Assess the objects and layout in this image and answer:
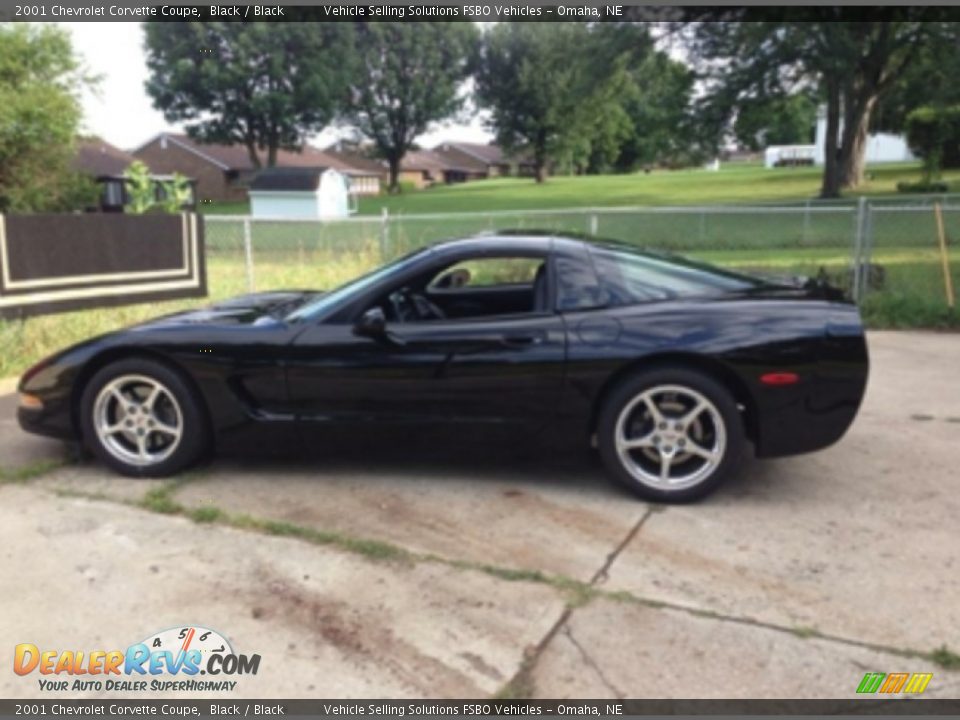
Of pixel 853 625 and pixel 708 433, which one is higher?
pixel 708 433

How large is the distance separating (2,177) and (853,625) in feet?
69.3

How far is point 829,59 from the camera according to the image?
2797cm

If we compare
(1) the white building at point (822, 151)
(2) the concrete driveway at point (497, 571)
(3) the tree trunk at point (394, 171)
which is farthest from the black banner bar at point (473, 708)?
(3) the tree trunk at point (394, 171)

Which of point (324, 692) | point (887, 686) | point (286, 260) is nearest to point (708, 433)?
point (887, 686)

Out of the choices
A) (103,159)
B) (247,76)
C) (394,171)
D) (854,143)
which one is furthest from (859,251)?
(394,171)

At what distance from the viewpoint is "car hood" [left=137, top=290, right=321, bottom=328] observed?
4.17 m

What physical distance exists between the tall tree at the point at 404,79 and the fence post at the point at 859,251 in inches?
2221

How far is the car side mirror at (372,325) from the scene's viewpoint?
3.77 meters

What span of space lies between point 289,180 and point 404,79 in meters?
22.6

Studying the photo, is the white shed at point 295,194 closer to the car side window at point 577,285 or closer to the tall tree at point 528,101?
the tall tree at point 528,101

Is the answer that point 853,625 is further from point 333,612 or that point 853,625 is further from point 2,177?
point 2,177

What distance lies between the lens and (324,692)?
93.7 inches

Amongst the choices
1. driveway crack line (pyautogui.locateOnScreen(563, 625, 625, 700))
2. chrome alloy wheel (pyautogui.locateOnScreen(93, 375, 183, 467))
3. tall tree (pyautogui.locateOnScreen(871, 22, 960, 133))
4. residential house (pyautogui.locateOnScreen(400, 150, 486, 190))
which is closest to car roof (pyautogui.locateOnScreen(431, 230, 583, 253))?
chrome alloy wheel (pyautogui.locateOnScreen(93, 375, 183, 467))

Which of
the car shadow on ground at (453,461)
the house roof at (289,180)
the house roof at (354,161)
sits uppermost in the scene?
the house roof at (354,161)
